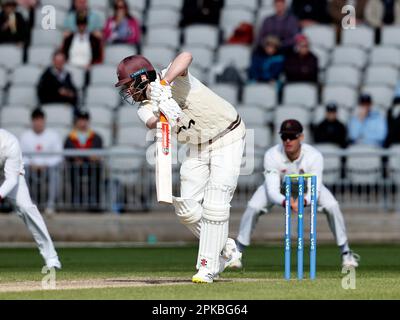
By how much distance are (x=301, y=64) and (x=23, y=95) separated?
4.98 metres

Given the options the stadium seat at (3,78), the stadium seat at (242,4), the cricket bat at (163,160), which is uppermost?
the stadium seat at (242,4)

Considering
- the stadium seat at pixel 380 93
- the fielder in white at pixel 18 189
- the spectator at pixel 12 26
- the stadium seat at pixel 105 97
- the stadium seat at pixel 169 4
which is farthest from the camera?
the stadium seat at pixel 169 4

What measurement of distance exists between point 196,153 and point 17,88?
12.1 meters

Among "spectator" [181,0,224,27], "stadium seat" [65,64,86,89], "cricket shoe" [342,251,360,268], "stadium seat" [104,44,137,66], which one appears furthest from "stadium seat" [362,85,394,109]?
"cricket shoe" [342,251,360,268]

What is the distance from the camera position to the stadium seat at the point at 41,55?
81.8ft

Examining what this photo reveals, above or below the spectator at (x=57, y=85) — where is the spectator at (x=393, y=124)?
below

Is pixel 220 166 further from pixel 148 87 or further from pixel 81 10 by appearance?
pixel 81 10

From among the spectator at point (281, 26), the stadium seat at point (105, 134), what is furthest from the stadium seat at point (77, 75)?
the spectator at point (281, 26)

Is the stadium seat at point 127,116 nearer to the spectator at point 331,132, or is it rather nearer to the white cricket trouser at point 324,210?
the spectator at point 331,132

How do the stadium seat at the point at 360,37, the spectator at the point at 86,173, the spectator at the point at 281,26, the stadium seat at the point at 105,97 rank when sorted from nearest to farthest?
1. the spectator at the point at 86,173
2. the spectator at the point at 281,26
3. the stadium seat at the point at 105,97
4. the stadium seat at the point at 360,37

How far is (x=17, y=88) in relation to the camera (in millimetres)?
24141

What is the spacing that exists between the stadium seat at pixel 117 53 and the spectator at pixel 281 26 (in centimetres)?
234

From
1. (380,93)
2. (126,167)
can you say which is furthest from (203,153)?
(380,93)
